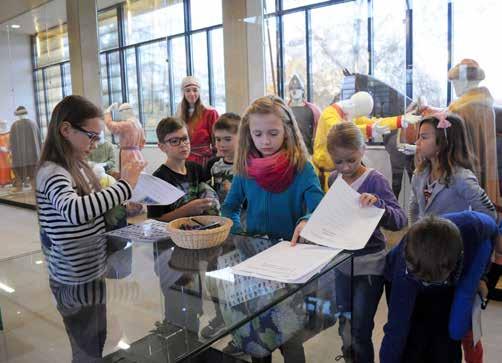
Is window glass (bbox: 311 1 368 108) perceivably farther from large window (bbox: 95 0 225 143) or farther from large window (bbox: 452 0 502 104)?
large window (bbox: 95 0 225 143)

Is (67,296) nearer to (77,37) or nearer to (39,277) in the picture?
(39,277)

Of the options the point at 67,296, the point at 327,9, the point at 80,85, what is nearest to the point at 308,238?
the point at 67,296

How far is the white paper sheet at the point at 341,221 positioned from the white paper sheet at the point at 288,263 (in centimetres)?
4

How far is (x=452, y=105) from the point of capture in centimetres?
300

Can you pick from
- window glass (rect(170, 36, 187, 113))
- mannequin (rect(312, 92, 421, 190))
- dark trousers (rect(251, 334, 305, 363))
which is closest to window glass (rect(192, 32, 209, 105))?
window glass (rect(170, 36, 187, 113))

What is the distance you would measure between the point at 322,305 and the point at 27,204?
501 cm

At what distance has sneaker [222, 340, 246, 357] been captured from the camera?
3.44ft

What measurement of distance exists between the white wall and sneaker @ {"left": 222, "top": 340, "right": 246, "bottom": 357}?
17.0ft

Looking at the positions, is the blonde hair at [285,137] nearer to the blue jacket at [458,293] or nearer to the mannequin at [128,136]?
the blue jacket at [458,293]

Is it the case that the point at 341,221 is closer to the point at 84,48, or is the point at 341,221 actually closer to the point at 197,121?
the point at 197,121

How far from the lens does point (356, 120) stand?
3.65m

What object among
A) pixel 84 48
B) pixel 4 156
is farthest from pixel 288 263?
pixel 4 156

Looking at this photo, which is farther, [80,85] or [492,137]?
[80,85]

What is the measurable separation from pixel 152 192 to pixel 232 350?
56 centimetres
